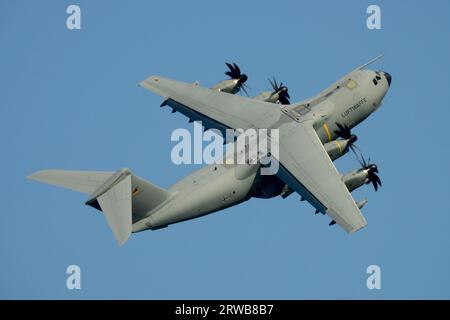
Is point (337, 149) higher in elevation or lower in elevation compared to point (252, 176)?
higher

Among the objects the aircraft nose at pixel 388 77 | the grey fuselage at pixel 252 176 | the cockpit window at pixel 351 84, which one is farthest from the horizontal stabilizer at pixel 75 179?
the aircraft nose at pixel 388 77

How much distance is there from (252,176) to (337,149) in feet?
21.2

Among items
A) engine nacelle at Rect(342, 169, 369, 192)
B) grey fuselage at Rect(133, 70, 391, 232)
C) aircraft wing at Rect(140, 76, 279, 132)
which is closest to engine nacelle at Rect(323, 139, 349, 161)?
engine nacelle at Rect(342, 169, 369, 192)

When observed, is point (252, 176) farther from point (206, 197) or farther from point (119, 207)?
point (119, 207)

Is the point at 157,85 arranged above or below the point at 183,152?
above

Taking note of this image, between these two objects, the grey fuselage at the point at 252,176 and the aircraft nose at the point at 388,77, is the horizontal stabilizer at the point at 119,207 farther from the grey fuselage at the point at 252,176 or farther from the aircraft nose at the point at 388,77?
the aircraft nose at the point at 388,77

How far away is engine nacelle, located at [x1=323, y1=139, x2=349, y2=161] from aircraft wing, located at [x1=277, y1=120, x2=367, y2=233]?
0.98m

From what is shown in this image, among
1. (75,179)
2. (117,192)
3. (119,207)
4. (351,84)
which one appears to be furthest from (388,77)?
(119,207)

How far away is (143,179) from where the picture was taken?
7619cm

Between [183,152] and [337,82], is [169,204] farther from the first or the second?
[337,82]

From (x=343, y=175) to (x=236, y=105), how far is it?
10968 millimetres

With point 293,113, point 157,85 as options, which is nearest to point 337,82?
point 293,113

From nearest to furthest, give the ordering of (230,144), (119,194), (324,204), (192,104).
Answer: (119,194), (324,204), (230,144), (192,104)

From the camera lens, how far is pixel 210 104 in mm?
88688
